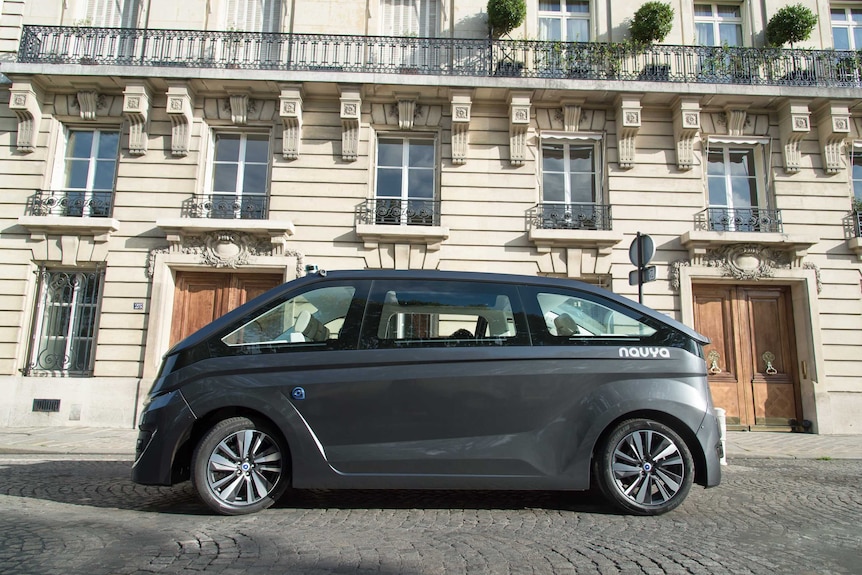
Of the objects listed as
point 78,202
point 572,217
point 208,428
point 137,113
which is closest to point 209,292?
point 78,202

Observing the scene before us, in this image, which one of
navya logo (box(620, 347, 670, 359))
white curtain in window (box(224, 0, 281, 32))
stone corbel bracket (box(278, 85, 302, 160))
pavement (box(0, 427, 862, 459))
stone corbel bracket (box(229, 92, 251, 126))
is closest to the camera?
navya logo (box(620, 347, 670, 359))

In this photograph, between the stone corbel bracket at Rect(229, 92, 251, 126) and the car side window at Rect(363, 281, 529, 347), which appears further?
the stone corbel bracket at Rect(229, 92, 251, 126)

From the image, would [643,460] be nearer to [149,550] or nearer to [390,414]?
[390,414]

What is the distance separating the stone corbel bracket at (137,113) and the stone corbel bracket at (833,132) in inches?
540

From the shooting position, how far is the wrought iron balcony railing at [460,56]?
1141 centimetres

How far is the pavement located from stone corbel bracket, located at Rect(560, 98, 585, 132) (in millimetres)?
6659

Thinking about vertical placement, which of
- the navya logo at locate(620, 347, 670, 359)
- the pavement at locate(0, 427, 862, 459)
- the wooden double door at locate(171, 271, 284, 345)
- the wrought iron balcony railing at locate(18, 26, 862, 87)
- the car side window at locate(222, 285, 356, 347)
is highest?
the wrought iron balcony railing at locate(18, 26, 862, 87)

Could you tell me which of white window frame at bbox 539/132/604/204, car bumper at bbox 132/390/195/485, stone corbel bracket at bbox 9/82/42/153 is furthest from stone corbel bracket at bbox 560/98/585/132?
stone corbel bracket at bbox 9/82/42/153

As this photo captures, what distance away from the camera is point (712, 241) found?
35.8ft

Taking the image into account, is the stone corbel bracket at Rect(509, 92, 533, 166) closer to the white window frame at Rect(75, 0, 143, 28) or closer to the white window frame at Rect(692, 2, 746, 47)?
the white window frame at Rect(692, 2, 746, 47)

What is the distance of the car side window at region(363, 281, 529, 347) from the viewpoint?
13.6 ft

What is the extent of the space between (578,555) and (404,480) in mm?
1287

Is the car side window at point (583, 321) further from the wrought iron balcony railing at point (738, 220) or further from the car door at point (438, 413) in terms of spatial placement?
the wrought iron balcony railing at point (738, 220)

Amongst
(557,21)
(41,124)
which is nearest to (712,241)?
(557,21)
